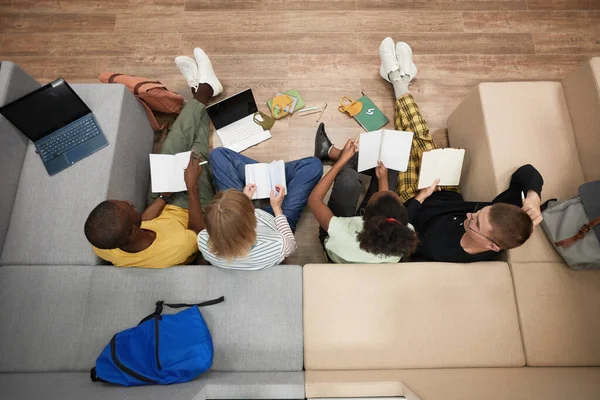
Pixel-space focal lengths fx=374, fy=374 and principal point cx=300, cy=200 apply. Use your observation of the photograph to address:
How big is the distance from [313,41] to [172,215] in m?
1.73

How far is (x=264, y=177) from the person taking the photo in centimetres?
226

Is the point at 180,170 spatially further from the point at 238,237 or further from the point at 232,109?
the point at 238,237

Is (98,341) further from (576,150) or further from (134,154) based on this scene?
(576,150)

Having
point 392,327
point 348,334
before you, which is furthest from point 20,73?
point 392,327

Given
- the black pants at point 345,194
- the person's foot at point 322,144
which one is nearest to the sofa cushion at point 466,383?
the black pants at point 345,194

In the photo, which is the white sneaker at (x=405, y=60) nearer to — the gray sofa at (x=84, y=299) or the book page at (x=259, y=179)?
the book page at (x=259, y=179)

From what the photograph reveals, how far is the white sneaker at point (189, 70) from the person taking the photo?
2.63m

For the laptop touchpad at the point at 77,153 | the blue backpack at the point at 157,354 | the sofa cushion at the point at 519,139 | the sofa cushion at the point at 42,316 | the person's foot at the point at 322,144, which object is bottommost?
the sofa cushion at the point at 42,316

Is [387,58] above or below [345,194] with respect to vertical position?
above

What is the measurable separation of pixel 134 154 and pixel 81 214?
0.50m

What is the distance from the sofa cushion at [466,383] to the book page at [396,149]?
3.71 feet

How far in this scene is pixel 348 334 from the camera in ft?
5.72

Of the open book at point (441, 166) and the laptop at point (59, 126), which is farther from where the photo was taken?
the open book at point (441, 166)

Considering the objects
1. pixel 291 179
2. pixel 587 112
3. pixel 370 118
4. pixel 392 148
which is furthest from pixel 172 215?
pixel 587 112
